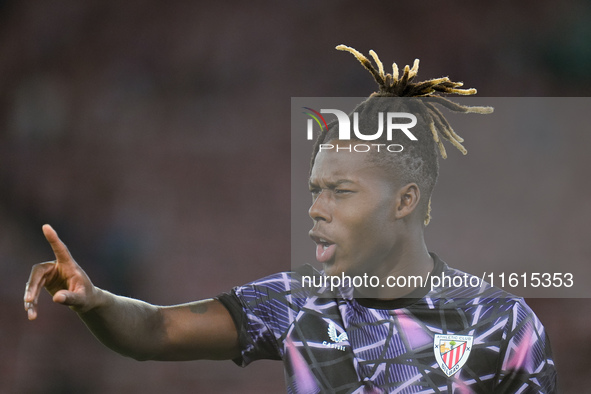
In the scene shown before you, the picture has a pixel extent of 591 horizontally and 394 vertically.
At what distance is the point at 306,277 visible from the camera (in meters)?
2.35

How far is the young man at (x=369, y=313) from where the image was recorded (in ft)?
6.94

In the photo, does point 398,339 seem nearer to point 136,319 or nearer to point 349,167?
point 349,167

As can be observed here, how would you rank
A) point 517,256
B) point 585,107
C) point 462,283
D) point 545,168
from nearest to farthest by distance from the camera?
point 462,283, point 517,256, point 545,168, point 585,107

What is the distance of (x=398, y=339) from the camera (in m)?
2.18

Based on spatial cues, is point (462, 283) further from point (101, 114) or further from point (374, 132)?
point (101, 114)

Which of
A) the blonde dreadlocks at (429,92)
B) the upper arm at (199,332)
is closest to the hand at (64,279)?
the upper arm at (199,332)

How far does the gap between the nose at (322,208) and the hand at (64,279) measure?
74cm

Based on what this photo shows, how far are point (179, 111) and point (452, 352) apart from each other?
2.85 meters

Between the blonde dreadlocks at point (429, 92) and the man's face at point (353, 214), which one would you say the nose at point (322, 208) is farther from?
the blonde dreadlocks at point (429, 92)

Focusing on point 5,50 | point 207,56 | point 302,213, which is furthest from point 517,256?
point 5,50

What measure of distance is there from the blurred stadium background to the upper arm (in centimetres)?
214

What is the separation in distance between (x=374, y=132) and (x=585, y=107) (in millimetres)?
2526

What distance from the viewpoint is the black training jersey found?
6.95 feet

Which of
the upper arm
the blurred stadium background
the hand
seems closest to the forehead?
the upper arm
